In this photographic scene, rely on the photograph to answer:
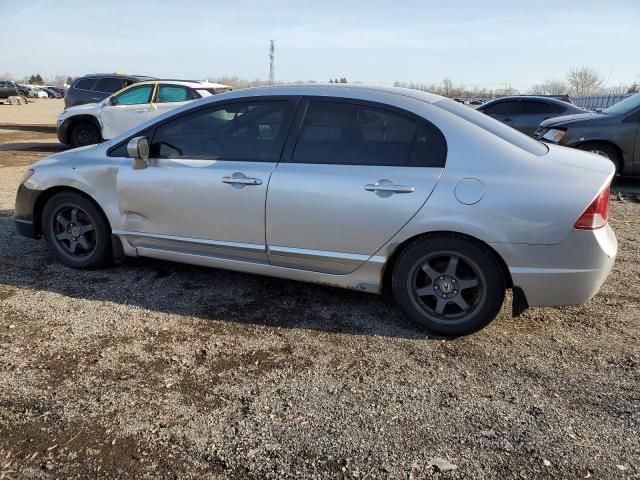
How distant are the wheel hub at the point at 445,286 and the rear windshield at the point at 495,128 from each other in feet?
3.26

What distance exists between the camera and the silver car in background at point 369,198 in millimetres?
3207

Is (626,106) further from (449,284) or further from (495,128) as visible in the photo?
(449,284)

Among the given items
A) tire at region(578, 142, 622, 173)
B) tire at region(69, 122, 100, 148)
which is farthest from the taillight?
tire at region(69, 122, 100, 148)

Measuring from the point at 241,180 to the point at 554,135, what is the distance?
6890 mm

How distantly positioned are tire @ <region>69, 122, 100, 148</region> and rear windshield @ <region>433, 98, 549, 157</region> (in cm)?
1066

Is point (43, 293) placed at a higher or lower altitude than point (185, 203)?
lower

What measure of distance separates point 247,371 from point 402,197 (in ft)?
4.73

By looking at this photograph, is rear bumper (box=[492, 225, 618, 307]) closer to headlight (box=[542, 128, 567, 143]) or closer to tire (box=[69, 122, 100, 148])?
headlight (box=[542, 128, 567, 143])

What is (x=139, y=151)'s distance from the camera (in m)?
4.02

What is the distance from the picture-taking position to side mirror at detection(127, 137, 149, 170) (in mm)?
4012

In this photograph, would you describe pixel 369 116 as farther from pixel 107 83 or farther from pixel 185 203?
pixel 107 83

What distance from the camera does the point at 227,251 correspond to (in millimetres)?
3967

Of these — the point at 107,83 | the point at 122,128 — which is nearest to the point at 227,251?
the point at 122,128

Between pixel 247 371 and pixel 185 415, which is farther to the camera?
pixel 247 371
